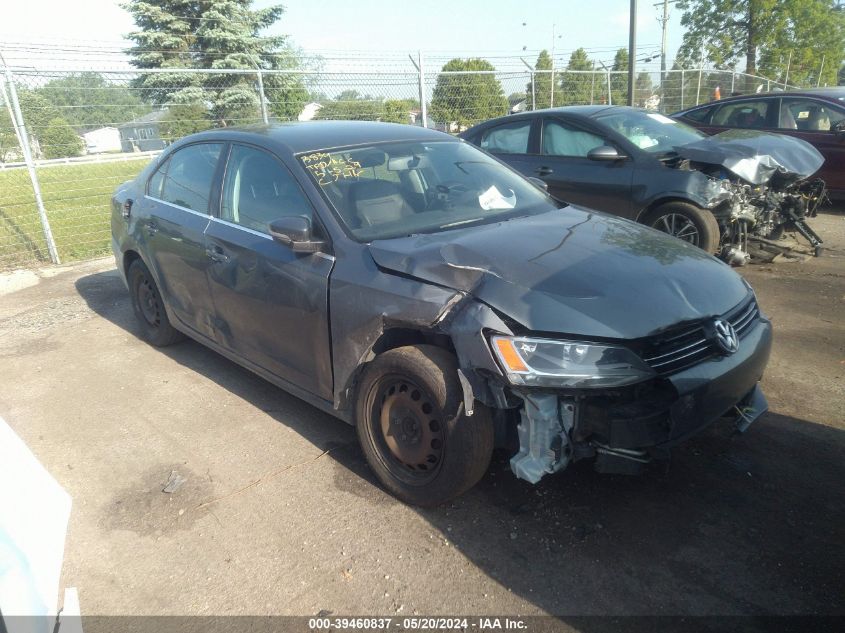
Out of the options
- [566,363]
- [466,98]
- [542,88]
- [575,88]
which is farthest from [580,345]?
[575,88]

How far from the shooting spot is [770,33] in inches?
1102

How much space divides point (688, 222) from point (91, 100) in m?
8.04

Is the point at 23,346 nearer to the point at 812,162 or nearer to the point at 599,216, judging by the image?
the point at 599,216

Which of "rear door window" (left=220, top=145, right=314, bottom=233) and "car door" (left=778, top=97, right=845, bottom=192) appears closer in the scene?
"rear door window" (left=220, top=145, right=314, bottom=233)

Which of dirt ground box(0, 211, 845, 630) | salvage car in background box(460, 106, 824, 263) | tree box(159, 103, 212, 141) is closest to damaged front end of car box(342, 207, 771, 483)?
dirt ground box(0, 211, 845, 630)

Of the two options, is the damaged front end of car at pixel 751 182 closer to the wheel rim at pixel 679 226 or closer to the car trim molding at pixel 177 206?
the wheel rim at pixel 679 226

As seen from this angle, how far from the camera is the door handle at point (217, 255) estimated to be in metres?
3.83

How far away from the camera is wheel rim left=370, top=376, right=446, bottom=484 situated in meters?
2.86

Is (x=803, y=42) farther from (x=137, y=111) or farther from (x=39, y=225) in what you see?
(x=39, y=225)

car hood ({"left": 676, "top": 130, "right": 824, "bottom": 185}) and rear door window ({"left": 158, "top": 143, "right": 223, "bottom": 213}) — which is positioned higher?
rear door window ({"left": 158, "top": 143, "right": 223, "bottom": 213})

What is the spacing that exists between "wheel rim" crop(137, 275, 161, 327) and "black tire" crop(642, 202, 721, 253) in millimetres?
4417

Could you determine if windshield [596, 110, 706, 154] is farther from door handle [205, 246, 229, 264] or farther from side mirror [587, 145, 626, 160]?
door handle [205, 246, 229, 264]

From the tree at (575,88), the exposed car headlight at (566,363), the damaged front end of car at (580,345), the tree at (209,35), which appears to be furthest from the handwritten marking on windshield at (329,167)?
the tree at (209,35)

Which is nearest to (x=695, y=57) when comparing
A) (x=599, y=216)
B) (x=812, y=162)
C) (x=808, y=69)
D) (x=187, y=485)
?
(x=808, y=69)
